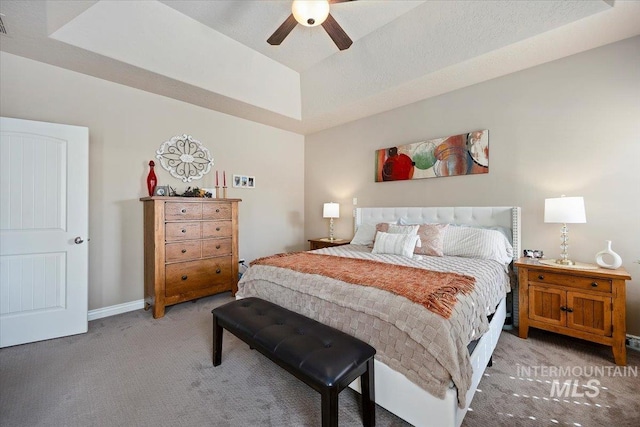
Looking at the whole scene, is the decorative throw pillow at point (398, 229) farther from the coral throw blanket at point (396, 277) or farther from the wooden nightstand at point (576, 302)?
the wooden nightstand at point (576, 302)

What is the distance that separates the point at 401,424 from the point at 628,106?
3266 mm

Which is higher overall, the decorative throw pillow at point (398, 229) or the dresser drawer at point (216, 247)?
the decorative throw pillow at point (398, 229)

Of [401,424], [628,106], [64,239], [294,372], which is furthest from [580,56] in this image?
[64,239]

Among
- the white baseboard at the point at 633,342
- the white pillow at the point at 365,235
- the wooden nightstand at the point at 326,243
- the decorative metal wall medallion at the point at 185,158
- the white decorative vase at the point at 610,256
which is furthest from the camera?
the wooden nightstand at the point at 326,243

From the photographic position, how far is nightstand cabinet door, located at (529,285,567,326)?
7.36 ft

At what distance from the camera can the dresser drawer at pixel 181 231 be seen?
2.99 meters

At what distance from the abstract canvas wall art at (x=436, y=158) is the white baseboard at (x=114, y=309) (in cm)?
371

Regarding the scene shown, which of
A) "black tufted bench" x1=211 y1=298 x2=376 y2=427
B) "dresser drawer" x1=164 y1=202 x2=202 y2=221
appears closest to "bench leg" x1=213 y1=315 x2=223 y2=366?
"black tufted bench" x1=211 y1=298 x2=376 y2=427

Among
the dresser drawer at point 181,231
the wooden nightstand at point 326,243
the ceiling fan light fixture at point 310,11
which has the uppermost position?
the ceiling fan light fixture at point 310,11

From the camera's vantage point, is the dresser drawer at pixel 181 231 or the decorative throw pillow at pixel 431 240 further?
the dresser drawer at pixel 181 231

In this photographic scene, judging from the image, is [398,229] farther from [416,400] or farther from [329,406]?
[329,406]

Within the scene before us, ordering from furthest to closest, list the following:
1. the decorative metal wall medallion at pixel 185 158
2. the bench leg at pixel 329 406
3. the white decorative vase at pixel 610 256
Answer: the decorative metal wall medallion at pixel 185 158 < the white decorative vase at pixel 610 256 < the bench leg at pixel 329 406

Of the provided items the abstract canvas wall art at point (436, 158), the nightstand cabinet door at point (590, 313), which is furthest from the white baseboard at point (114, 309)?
the nightstand cabinet door at point (590, 313)

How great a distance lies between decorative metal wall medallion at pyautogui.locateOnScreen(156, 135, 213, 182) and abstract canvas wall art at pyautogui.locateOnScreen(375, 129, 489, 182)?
2.63 m
